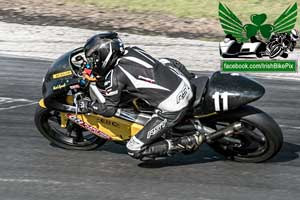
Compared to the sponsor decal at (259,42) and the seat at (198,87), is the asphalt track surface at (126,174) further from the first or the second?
the sponsor decal at (259,42)

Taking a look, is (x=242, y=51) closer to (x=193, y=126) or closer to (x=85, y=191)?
(x=193, y=126)

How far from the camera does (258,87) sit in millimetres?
7930

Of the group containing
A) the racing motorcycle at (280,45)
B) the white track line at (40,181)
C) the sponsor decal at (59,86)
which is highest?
the sponsor decal at (59,86)

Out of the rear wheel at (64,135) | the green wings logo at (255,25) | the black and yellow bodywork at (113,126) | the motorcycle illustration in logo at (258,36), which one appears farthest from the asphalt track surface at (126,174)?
the green wings logo at (255,25)

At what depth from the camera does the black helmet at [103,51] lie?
8.02 m

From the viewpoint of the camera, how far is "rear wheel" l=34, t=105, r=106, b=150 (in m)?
8.97

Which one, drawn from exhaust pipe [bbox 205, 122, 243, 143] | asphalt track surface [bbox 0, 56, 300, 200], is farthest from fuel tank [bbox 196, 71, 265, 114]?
asphalt track surface [bbox 0, 56, 300, 200]

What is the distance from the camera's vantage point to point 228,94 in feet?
25.7

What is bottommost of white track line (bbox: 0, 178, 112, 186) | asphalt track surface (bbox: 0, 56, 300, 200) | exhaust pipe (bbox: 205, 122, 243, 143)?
asphalt track surface (bbox: 0, 56, 300, 200)

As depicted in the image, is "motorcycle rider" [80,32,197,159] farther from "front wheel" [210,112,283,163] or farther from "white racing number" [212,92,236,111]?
"front wheel" [210,112,283,163]

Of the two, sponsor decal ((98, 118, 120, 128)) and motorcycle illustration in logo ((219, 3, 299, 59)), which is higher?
sponsor decal ((98, 118, 120, 128))

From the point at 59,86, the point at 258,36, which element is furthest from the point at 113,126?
the point at 258,36

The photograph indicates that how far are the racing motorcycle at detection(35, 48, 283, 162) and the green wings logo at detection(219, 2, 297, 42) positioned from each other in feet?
Result: 33.2

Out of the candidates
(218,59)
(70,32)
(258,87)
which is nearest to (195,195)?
(258,87)
